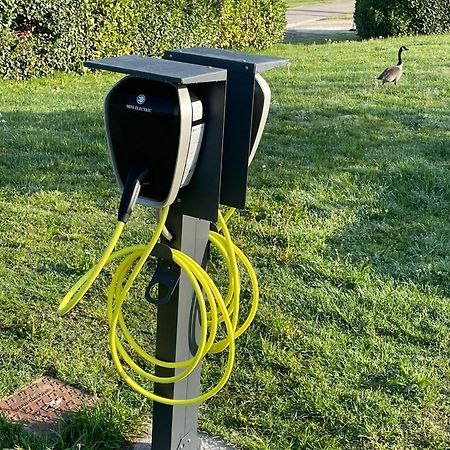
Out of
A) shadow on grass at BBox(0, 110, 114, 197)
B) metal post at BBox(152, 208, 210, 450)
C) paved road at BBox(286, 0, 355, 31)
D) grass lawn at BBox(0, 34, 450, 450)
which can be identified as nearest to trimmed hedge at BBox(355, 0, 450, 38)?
paved road at BBox(286, 0, 355, 31)

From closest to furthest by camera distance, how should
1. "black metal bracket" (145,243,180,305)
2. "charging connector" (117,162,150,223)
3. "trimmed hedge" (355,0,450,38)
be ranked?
"charging connector" (117,162,150,223), "black metal bracket" (145,243,180,305), "trimmed hedge" (355,0,450,38)

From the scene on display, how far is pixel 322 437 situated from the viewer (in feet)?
8.99

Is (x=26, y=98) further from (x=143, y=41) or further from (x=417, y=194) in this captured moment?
(x=417, y=194)

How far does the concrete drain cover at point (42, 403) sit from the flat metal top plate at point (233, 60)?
60.6 inches

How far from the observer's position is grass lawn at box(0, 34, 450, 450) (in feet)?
9.34

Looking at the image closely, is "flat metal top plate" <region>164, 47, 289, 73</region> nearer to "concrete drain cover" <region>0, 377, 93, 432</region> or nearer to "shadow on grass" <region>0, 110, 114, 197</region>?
"concrete drain cover" <region>0, 377, 93, 432</region>

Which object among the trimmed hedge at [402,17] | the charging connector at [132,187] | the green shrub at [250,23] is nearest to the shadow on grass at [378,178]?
the charging connector at [132,187]

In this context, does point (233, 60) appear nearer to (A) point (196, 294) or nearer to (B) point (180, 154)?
(B) point (180, 154)

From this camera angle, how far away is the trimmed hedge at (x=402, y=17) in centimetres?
1680

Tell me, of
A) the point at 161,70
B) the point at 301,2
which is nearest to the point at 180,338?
the point at 161,70

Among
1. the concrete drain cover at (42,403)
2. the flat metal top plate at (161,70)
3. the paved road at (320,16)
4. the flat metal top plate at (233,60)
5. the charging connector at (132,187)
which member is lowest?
the concrete drain cover at (42,403)

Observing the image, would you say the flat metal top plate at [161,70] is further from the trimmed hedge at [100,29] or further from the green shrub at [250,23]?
the green shrub at [250,23]

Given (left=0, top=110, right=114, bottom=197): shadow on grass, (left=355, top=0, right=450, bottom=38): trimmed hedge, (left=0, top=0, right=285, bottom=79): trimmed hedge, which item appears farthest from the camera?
(left=355, top=0, right=450, bottom=38): trimmed hedge

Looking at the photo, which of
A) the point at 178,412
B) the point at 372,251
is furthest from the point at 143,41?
the point at 178,412
